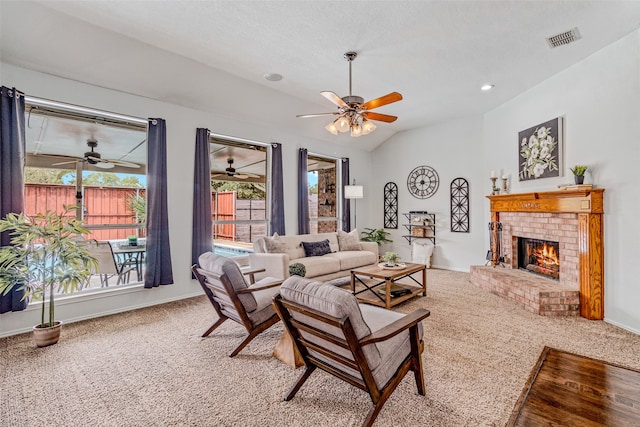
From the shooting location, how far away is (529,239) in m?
4.86

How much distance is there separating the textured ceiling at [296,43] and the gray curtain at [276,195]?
119 centimetres

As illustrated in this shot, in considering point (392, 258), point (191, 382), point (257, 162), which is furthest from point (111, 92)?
point (392, 258)

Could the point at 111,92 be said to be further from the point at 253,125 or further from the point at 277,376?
the point at 277,376

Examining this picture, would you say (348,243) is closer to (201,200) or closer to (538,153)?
(201,200)

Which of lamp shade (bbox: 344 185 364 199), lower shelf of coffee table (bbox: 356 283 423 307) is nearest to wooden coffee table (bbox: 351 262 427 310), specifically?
lower shelf of coffee table (bbox: 356 283 423 307)

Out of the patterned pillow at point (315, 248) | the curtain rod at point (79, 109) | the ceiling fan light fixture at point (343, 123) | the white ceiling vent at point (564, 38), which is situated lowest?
the patterned pillow at point (315, 248)

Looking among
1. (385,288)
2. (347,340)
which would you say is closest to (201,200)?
(385,288)

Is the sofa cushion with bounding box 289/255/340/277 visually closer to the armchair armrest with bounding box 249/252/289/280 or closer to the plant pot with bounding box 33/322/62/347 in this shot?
the armchair armrest with bounding box 249/252/289/280

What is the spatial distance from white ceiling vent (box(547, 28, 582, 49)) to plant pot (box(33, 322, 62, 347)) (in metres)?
5.93

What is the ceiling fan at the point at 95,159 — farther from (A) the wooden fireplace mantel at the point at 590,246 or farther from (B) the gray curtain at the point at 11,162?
(A) the wooden fireplace mantel at the point at 590,246

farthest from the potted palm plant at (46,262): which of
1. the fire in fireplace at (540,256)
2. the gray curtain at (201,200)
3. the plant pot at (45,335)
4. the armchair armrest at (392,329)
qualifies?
the fire in fireplace at (540,256)

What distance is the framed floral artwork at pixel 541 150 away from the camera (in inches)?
166

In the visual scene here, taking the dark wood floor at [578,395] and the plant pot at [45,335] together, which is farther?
the plant pot at [45,335]

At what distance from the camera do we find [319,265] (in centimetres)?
468
